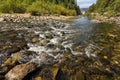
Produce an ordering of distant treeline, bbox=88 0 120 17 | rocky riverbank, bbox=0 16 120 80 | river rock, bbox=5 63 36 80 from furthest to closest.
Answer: distant treeline, bbox=88 0 120 17 < rocky riverbank, bbox=0 16 120 80 < river rock, bbox=5 63 36 80

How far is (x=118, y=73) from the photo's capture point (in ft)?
26.0

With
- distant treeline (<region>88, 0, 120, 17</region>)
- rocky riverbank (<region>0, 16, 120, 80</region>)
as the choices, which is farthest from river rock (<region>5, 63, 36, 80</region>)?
distant treeline (<region>88, 0, 120, 17</region>)

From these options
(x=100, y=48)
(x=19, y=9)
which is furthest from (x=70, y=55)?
(x=19, y=9)

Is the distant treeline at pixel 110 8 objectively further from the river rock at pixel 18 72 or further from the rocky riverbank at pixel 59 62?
the river rock at pixel 18 72

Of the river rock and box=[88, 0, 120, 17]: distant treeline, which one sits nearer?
the river rock

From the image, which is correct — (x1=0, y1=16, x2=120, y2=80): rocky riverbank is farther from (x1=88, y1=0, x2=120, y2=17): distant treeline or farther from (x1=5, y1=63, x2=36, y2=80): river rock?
(x1=88, y1=0, x2=120, y2=17): distant treeline

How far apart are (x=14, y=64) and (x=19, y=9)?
42.1 metres

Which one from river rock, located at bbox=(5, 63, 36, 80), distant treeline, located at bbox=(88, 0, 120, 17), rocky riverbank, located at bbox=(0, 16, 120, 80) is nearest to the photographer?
river rock, located at bbox=(5, 63, 36, 80)

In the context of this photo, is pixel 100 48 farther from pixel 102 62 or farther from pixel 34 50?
pixel 34 50

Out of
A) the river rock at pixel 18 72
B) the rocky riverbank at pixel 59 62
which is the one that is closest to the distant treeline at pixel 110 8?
the rocky riverbank at pixel 59 62

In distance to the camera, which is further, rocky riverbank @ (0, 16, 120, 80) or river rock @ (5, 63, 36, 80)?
rocky riverbank @ (0, 16, 120, 80)

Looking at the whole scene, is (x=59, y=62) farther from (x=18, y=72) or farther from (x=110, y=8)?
(x=110, y=8)

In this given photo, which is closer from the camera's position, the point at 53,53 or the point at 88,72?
the point at 88,72

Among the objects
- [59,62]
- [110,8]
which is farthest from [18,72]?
[110,8]
